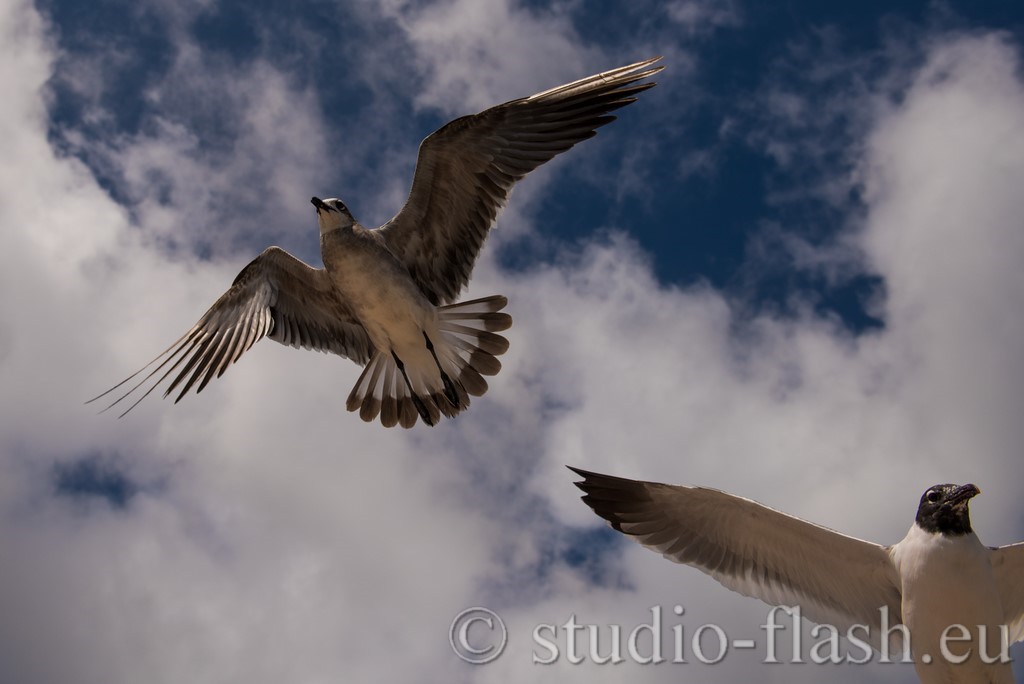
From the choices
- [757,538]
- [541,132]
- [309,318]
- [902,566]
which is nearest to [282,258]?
[309,318]

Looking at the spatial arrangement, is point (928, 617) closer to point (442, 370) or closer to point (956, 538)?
point (956, 538)

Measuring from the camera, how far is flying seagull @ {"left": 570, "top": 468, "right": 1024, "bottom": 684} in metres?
7.07

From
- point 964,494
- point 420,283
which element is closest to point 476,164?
point 420,283

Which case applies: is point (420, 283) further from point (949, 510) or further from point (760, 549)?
point (949, 510)

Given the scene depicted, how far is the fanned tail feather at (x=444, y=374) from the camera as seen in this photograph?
32.3 feet

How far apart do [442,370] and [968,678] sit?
4.90 metres

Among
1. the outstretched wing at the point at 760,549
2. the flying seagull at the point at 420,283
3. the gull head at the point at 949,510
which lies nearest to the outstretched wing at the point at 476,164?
the flying seagull at the point at 420,283

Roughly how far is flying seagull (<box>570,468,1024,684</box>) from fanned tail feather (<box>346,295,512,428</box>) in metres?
1.80

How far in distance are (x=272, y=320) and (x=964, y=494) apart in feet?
19.1

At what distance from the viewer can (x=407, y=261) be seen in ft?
32.9

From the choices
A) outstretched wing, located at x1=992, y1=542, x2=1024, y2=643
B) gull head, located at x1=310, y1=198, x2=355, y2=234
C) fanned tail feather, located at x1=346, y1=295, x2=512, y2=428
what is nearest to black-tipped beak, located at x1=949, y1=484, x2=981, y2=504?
outstretched wing, located at x1=992, y1=542, x2=1024, y2=643

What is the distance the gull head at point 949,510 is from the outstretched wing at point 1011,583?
0.42 metres

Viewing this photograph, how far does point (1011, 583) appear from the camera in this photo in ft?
24.8

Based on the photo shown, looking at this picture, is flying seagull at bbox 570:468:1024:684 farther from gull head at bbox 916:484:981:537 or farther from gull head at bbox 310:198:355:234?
gull head at bbox 310:198:355:234
